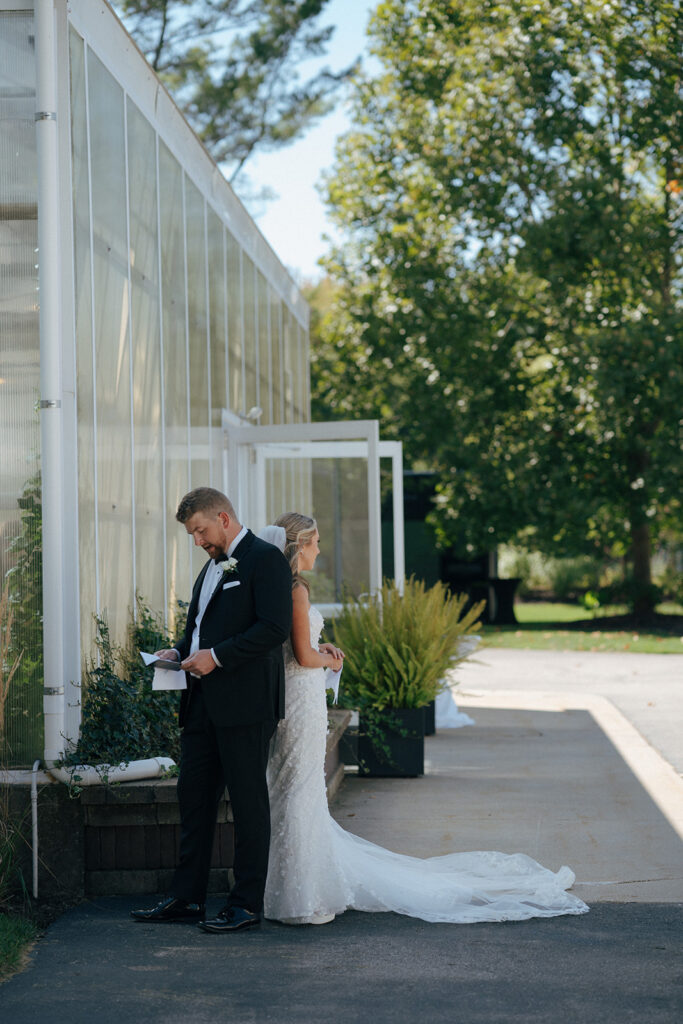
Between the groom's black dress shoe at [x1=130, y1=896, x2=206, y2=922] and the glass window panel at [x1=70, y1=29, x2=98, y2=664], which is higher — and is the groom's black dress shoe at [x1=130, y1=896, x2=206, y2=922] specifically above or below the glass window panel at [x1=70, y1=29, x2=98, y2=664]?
below

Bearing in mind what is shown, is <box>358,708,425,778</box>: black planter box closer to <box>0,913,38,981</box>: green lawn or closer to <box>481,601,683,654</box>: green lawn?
<box>0,913,38,981</box>: green lawn

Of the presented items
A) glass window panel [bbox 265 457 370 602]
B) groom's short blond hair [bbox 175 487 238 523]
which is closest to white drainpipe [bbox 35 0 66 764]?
groom's short blond hair [bbox 175 487 238 523]

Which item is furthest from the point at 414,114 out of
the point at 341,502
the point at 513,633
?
the point at 341,502

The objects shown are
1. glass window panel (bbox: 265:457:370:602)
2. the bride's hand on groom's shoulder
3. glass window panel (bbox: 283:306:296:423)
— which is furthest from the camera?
glass window panel (bbox: 283:306:296:423)

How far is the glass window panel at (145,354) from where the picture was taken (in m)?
7.43

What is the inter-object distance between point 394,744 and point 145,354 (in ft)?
10.5

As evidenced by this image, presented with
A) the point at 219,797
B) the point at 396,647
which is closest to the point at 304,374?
the point at 396,647

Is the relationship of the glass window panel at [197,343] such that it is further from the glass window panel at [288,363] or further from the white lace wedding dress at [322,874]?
the glass window panel at [288,363]

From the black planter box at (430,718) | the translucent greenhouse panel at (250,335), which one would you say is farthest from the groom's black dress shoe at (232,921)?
the translucent greenhouse panel at (250,335)

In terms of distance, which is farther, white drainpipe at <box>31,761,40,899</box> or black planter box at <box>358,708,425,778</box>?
black planter box at <box>358,708,425,778</box>

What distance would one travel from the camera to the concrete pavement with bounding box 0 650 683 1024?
412cm

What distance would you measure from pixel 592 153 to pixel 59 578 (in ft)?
60.0

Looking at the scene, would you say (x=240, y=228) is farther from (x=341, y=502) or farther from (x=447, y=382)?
(x=447, y=382)

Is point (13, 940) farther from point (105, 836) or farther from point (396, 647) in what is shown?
point (396, 647)
